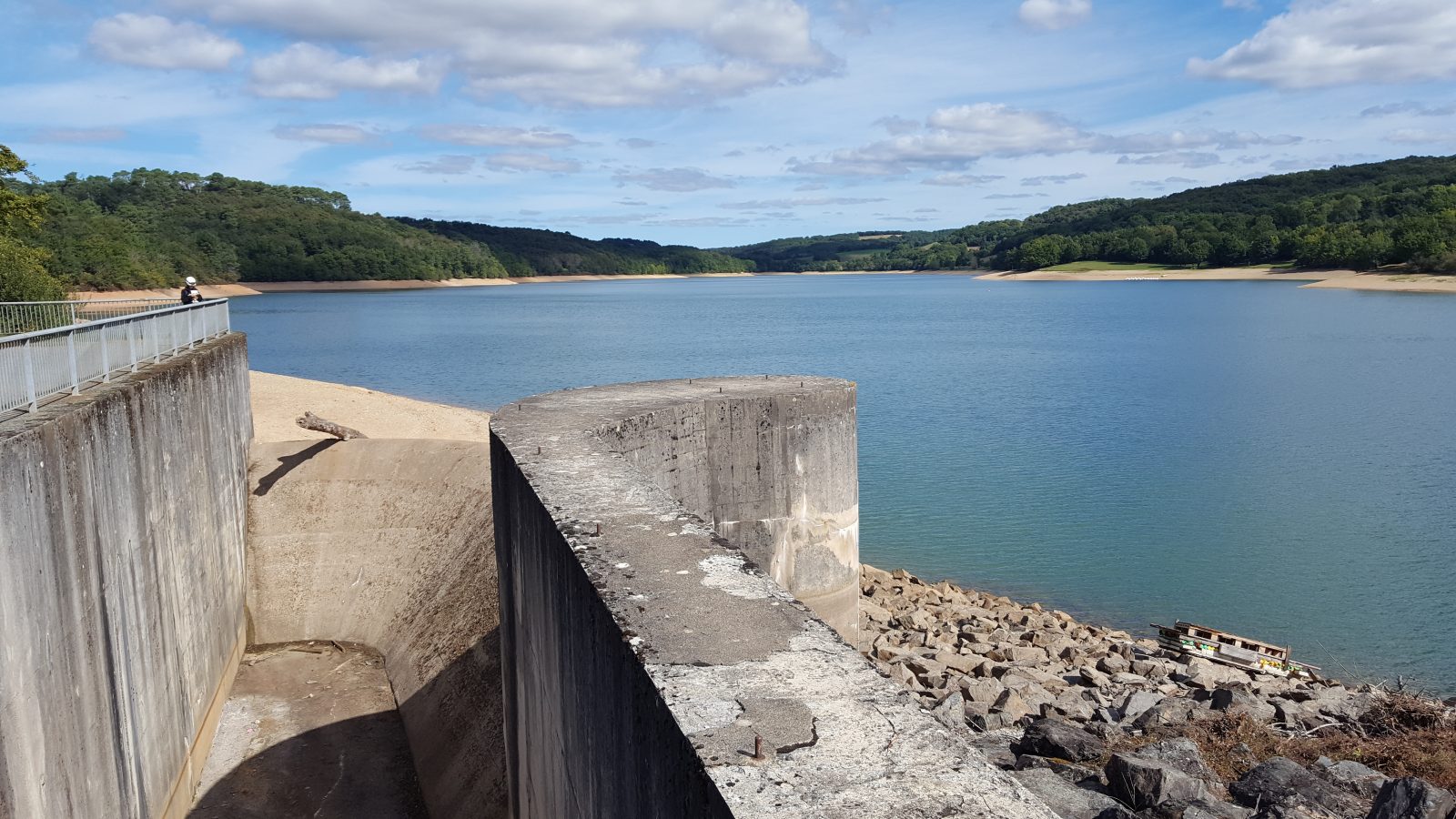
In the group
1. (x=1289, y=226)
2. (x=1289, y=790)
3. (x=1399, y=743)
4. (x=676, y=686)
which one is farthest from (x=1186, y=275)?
(x=676, y=686)

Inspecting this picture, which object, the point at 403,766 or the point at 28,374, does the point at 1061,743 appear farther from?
the point at 28,374

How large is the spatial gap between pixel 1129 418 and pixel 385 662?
80.8ft

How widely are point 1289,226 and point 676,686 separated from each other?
141 m

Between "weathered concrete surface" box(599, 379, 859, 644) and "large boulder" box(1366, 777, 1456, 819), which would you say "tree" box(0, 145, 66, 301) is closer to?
"weathered concrete surface" box(599, 379, 859, 644)

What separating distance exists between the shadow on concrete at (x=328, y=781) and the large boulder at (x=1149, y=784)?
7987 millimetres

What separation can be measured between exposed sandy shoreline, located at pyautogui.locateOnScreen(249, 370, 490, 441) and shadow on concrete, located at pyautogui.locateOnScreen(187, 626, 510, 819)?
972 centimetres

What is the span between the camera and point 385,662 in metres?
15.4

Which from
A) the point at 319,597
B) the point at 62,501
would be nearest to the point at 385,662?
the point at 319,597

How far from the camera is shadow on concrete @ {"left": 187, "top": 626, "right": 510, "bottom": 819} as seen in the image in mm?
11477

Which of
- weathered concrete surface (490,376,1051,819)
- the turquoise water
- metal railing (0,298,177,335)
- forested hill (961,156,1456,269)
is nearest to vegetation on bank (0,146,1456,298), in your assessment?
forested hill (961,156,1456,269)

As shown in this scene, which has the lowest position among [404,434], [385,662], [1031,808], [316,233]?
[385,662]

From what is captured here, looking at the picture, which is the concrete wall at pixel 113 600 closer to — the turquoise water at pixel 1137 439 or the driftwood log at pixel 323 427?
the driftwood log at pixel 323 427

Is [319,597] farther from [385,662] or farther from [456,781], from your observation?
[456,781]

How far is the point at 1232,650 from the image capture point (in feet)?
45.9
